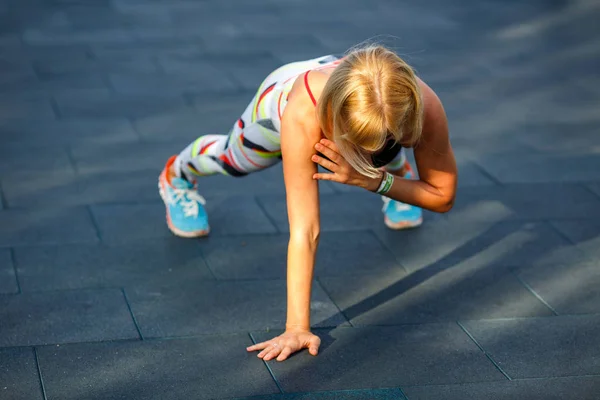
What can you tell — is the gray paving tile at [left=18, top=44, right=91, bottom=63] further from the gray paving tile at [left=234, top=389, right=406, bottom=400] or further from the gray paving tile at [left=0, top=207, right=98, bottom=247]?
the gray paving tile at [left=234, top=389, right=406, bottom=400]

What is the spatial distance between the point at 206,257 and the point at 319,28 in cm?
456

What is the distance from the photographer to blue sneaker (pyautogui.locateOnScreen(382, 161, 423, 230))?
446 cm

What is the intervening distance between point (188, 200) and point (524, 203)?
1759mm

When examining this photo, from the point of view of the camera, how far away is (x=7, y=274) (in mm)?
3885

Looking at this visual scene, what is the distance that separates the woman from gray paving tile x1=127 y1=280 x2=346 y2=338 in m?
0.28

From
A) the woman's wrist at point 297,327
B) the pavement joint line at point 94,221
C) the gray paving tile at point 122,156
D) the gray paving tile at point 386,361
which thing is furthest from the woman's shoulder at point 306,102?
the gray paving tile at point 122,156

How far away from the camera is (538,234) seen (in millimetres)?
4504

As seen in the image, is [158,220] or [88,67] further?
[88,67]

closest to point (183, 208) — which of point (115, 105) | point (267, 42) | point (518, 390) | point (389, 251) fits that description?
point (389, 251)

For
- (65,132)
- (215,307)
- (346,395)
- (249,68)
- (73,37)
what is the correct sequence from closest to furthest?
(346,395)
(215,307)
(65,132)
(249,68)
(73,37)

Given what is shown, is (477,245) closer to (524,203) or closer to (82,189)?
(524,203)

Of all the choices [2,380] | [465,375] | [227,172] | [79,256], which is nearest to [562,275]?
[465,375]

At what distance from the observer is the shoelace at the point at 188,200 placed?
4.36m

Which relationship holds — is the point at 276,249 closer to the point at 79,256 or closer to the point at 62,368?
the point at 79,256
